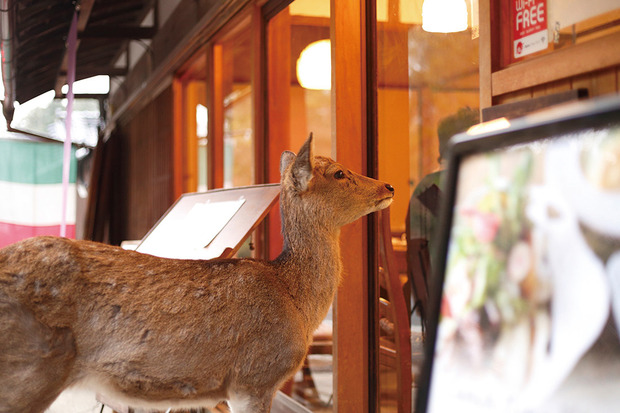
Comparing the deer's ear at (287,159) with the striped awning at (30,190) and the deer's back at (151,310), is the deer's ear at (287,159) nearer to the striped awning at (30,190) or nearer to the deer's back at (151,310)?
the deer's back at (151,310)

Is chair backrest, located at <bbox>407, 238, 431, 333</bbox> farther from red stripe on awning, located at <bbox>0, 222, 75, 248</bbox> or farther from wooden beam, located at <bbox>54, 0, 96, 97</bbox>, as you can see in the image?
red stripe on awning, located at <bbox>0, 222, 75, 248</bbox>

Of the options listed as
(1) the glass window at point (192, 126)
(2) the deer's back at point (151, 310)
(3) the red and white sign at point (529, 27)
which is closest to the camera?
(2) the deer's back at point (151, 310)

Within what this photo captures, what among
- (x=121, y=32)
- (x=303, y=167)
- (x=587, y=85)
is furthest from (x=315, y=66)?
(x=121, y=32)

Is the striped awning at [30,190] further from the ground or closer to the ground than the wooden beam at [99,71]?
closer to the ground

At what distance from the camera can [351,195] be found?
2.31m

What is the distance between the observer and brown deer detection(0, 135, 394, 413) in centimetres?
174

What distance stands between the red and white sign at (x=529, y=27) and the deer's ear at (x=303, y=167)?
2.32 feet

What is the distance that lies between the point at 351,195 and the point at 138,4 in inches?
266

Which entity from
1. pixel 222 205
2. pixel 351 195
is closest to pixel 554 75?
pixel 351 195

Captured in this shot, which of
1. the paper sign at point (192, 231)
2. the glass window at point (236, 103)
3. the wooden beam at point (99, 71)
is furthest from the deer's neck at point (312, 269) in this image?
the wooden beam at point (99, 71)

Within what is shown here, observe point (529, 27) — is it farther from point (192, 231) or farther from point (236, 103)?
point (236, 103)

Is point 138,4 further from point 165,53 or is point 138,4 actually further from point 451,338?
point 451,338

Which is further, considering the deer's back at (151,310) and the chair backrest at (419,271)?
the chair backrest at (419,271)

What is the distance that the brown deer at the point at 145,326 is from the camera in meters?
1.74
